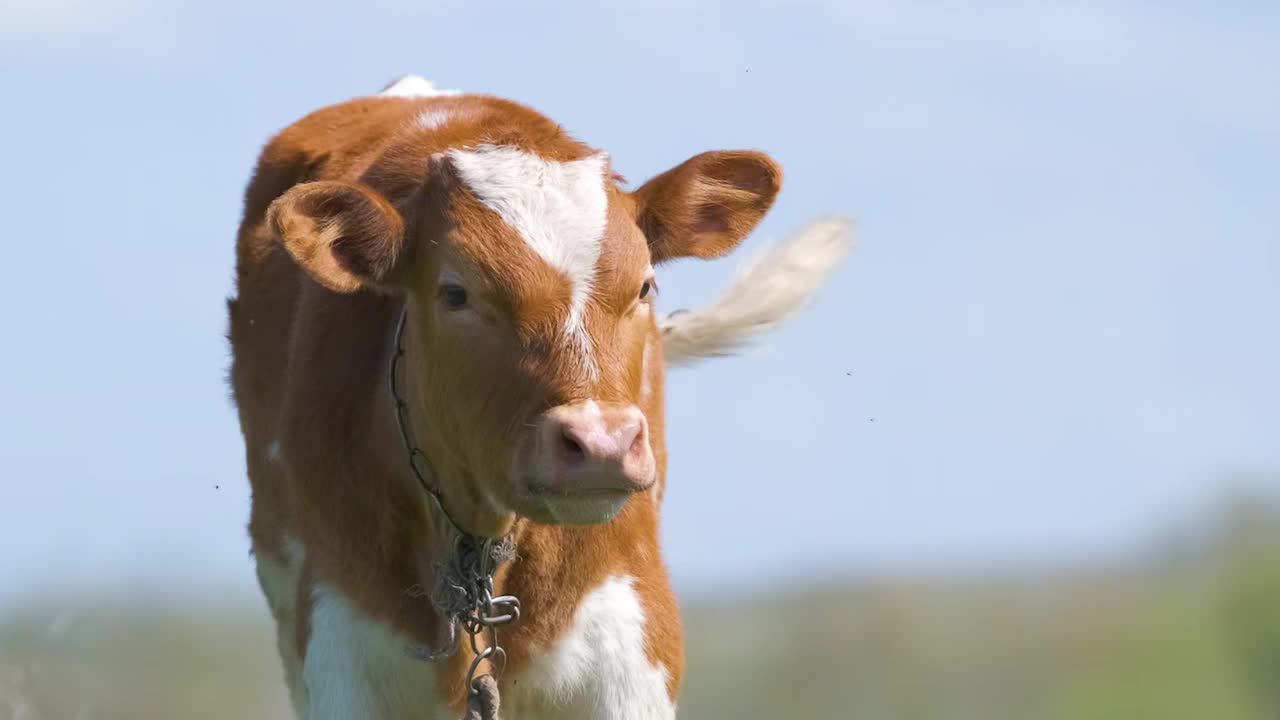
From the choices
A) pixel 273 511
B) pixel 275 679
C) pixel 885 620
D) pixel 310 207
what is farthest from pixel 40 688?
pixel 885 620

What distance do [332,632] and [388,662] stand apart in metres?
0.19

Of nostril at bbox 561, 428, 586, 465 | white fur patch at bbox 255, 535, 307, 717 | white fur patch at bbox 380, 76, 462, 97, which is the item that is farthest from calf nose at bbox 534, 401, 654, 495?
white fur patch at bbox 380, 76, 462, 97

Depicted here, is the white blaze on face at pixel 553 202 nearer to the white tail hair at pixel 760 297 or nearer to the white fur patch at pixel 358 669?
the white fur patch at pixel 358 669

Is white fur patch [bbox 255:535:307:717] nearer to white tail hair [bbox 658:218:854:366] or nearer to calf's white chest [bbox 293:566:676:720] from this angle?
calf's white chest [bbox 293:566:676:720]

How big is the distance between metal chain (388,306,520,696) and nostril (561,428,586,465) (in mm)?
866

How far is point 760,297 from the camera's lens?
896cm

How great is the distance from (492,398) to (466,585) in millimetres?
719

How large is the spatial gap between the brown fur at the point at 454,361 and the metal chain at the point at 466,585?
5 cm

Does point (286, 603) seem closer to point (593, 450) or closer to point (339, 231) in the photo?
point (339, 231)

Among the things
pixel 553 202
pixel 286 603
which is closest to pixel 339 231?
pixel 553 202

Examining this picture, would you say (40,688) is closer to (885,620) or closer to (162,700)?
(162,700)

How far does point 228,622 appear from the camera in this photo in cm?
1780

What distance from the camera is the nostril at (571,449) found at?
15.0 ft

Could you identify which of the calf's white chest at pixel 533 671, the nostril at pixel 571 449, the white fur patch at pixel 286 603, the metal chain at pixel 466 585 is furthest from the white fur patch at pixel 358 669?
the nostril at pixel 571 449
